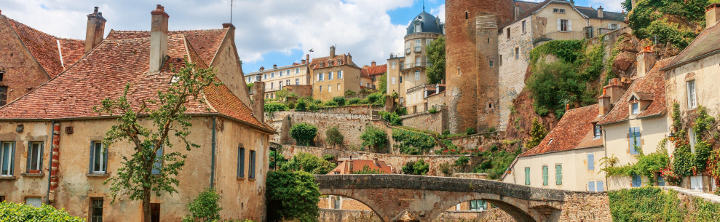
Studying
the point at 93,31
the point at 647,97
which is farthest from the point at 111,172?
the point at 647,97

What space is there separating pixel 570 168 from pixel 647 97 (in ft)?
20.8

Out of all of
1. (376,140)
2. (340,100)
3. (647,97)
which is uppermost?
(340,100)

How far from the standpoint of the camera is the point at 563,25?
5834 cm

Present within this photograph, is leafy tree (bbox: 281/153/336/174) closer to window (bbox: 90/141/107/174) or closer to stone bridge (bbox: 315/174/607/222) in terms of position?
stone bridge (bbox: 315/174/607/222)

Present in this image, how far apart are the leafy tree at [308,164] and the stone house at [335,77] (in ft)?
103

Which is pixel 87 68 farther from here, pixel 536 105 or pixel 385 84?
pixel 385 84

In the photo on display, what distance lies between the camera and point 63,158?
21.1 metres

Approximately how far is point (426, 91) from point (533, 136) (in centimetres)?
2830

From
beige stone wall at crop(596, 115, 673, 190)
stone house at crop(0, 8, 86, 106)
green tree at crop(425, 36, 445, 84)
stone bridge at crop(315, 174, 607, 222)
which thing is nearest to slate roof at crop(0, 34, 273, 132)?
stone house at crop(0, 8, 86, 106)

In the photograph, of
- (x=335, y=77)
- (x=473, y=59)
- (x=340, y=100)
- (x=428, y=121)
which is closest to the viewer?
(x=473, y=59)

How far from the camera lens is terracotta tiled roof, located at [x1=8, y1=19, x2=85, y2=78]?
1003 inches

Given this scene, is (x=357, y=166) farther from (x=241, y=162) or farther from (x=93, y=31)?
(x=241, y=162)

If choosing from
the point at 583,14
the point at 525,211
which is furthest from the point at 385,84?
the point at 525,211

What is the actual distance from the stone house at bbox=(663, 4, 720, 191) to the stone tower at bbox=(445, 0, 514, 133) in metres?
37.8
